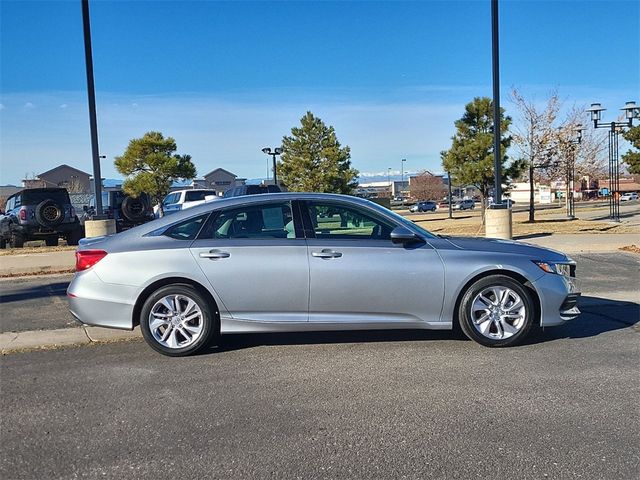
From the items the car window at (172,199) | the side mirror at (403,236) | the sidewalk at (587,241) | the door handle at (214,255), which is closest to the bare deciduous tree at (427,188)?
the car window at (172,199)

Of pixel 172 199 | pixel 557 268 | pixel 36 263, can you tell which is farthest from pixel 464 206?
pixel 557 268

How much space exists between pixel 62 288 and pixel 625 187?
380ft

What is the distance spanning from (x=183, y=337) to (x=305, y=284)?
4.14 ft

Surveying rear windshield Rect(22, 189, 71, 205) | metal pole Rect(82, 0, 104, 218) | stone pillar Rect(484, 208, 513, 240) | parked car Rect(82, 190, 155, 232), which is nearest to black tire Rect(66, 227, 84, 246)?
rear windshield Rect(22, 189, 71, 205)

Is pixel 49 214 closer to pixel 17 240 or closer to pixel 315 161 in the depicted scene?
pixel 17 240

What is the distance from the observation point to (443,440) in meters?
3.58

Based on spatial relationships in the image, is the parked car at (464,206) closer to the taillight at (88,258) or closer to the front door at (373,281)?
the front door at (373,281)

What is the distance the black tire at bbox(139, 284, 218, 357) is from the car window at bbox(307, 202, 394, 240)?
1.25 metres

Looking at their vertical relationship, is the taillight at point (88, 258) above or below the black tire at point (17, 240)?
above

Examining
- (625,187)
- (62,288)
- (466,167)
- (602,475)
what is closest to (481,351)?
(602,475)

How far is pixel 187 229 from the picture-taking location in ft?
18.3

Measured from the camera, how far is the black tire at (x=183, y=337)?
537 cm

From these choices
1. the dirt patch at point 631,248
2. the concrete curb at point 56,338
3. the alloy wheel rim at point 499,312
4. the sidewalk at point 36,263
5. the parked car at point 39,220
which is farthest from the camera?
the parked car at point 39,220

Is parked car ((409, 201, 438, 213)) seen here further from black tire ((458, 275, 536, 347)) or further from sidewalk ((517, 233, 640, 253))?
black tire ((458, 275, 536, 347))
